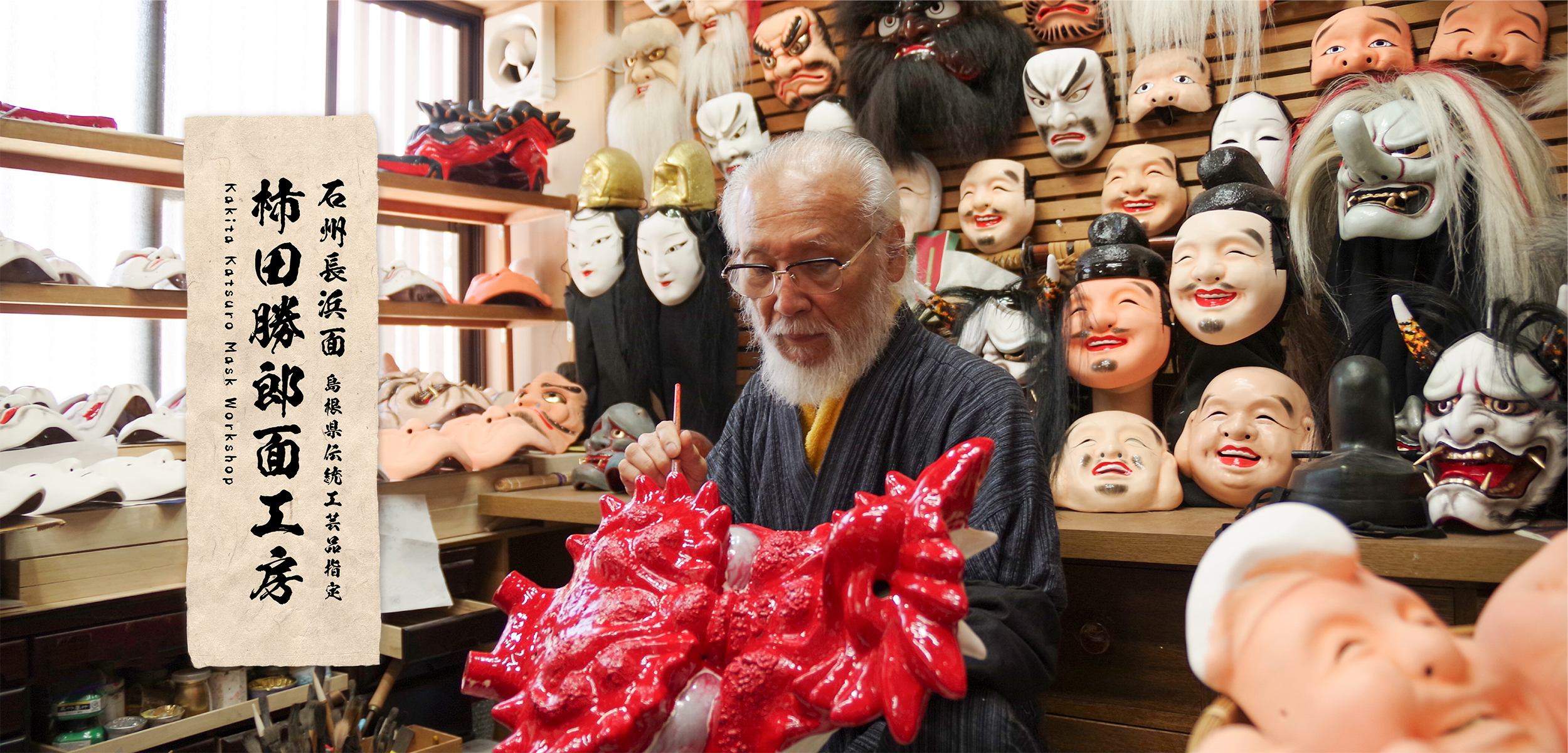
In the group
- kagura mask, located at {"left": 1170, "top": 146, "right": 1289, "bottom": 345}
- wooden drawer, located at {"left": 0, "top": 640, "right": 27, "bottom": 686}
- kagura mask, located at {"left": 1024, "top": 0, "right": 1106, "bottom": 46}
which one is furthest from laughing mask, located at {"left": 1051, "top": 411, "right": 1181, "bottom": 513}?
wooden drawer, located at {"left": 0, "top": 640, "right": 27, "bottom": 686}

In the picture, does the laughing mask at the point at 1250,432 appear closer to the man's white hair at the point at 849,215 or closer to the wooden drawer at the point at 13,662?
the man's white hair at the point at 849,215

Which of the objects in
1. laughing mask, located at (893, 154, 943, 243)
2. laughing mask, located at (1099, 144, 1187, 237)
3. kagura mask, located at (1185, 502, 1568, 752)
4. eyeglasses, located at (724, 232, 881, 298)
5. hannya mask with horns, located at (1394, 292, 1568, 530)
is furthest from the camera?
laughing mask, located at (893, 154, 943, 243)

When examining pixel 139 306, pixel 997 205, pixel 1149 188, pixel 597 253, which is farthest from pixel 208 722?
pixel 1149 188

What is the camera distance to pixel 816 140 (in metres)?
1.36

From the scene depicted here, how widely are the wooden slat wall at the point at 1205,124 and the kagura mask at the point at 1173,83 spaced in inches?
2.5

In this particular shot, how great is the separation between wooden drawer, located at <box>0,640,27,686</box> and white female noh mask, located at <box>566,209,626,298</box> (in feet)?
4.85

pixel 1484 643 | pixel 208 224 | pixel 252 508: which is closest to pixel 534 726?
pixel 1484 643

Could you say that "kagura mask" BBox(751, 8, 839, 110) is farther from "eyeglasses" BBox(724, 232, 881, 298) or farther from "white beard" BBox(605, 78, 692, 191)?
"eyeglasses" BBox(724, 232, 881, 298)

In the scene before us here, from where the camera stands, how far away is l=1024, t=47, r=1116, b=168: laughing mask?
2.16 m

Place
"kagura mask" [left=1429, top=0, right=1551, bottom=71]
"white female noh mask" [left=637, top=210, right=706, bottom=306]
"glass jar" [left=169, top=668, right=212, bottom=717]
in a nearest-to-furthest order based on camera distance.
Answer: "kagura mask" [left=1429, top=0, right=1551, bottom=71] < "glass jar" [left=169, top=668, right=212, bottom=717] < "white female noh mask" [left=637, top=210, right=706, bottom=306]

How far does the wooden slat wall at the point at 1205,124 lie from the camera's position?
1.79 metres

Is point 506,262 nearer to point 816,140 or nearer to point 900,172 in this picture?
point 900,172

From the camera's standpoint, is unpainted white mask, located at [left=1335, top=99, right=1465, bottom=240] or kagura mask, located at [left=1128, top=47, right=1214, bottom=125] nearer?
unpainted white mask, located at [left=1335, top=99, right=1465, bottom=240]

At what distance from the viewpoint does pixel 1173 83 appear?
81.6 inches
